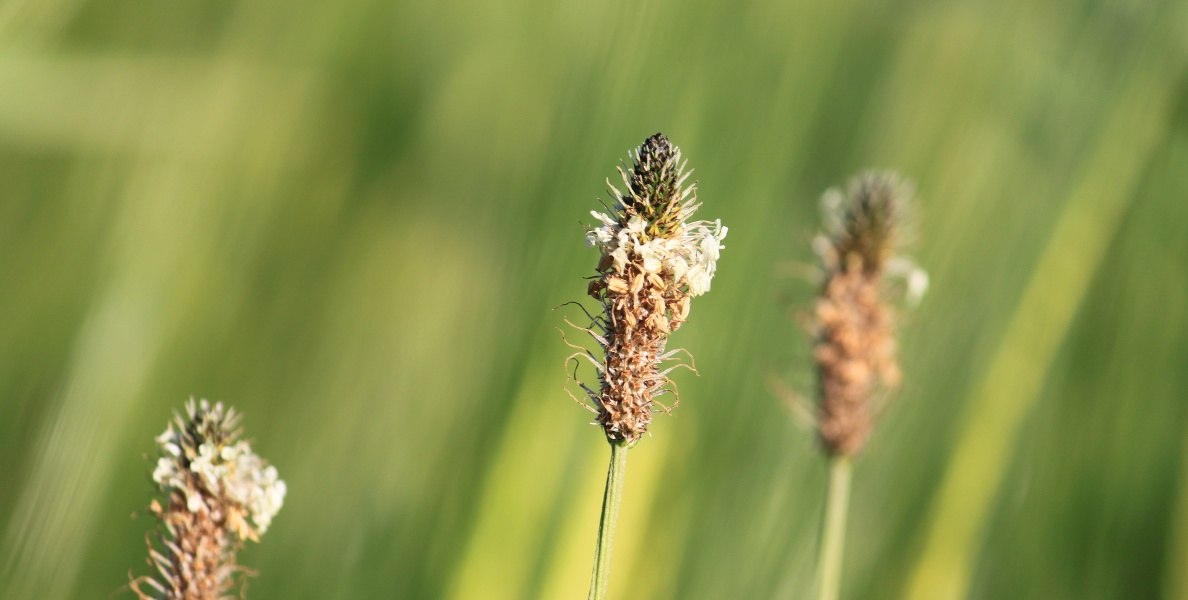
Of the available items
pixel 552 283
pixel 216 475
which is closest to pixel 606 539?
pixel 216 475

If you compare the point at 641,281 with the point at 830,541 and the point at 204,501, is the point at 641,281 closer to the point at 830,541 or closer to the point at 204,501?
the point at 830,541

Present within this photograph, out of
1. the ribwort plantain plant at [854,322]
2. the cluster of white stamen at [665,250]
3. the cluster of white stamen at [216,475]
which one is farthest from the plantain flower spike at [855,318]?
the cluster of white stamen at [216,475]

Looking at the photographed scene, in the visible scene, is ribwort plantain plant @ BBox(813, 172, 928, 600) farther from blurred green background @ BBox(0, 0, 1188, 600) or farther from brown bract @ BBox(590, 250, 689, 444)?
blurred green background @ BBox(0, 0, 1188, 600)

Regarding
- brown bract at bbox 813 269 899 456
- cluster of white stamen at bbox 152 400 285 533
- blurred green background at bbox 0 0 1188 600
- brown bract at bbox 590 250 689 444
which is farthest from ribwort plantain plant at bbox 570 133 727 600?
blurred green background at bbox 0 0 1188 600

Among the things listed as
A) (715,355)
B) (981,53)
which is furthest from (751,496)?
(981,53)

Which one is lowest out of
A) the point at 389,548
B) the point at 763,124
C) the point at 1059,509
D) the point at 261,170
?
the point at 389,548

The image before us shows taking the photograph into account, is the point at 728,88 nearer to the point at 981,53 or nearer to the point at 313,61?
the point at 981,53

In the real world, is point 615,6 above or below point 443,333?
above

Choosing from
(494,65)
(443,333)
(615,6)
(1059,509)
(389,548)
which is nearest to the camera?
(615,6)
